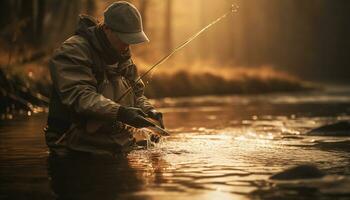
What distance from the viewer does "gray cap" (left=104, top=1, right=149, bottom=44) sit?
7500 mm

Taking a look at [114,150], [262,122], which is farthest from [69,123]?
[262,122]

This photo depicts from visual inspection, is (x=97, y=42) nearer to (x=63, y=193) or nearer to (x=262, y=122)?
(x=63, y=193)

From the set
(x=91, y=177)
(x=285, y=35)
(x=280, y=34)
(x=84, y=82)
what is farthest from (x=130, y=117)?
(x=280, y=34)

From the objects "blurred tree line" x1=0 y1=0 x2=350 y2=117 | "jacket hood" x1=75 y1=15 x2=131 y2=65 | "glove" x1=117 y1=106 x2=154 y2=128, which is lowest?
"glove" x1=117 y1=106 x2=154 y2=128

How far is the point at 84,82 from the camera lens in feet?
24.2

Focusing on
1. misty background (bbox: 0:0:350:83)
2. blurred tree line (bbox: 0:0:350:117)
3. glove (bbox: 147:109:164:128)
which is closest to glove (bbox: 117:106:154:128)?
glove (bbox: 147:109:164:128)

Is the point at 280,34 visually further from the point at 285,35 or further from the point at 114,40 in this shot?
the point at 114,40

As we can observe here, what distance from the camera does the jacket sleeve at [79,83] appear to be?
7203 mm

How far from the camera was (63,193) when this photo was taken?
6.04 m

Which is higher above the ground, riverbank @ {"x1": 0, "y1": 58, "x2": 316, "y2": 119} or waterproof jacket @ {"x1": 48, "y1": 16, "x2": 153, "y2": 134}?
riverbank @ {"x1": 0, "y1": 58, "x2": 316, "y2": 119}

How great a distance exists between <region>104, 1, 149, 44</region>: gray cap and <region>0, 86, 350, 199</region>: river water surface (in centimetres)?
113

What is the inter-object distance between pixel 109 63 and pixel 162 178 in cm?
145

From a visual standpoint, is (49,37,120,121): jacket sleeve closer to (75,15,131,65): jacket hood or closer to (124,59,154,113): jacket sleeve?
(75,15,131,65): jacket hood

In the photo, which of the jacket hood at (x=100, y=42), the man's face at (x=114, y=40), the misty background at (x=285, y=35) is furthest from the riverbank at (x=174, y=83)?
the misty background at (x=285, y=35)
